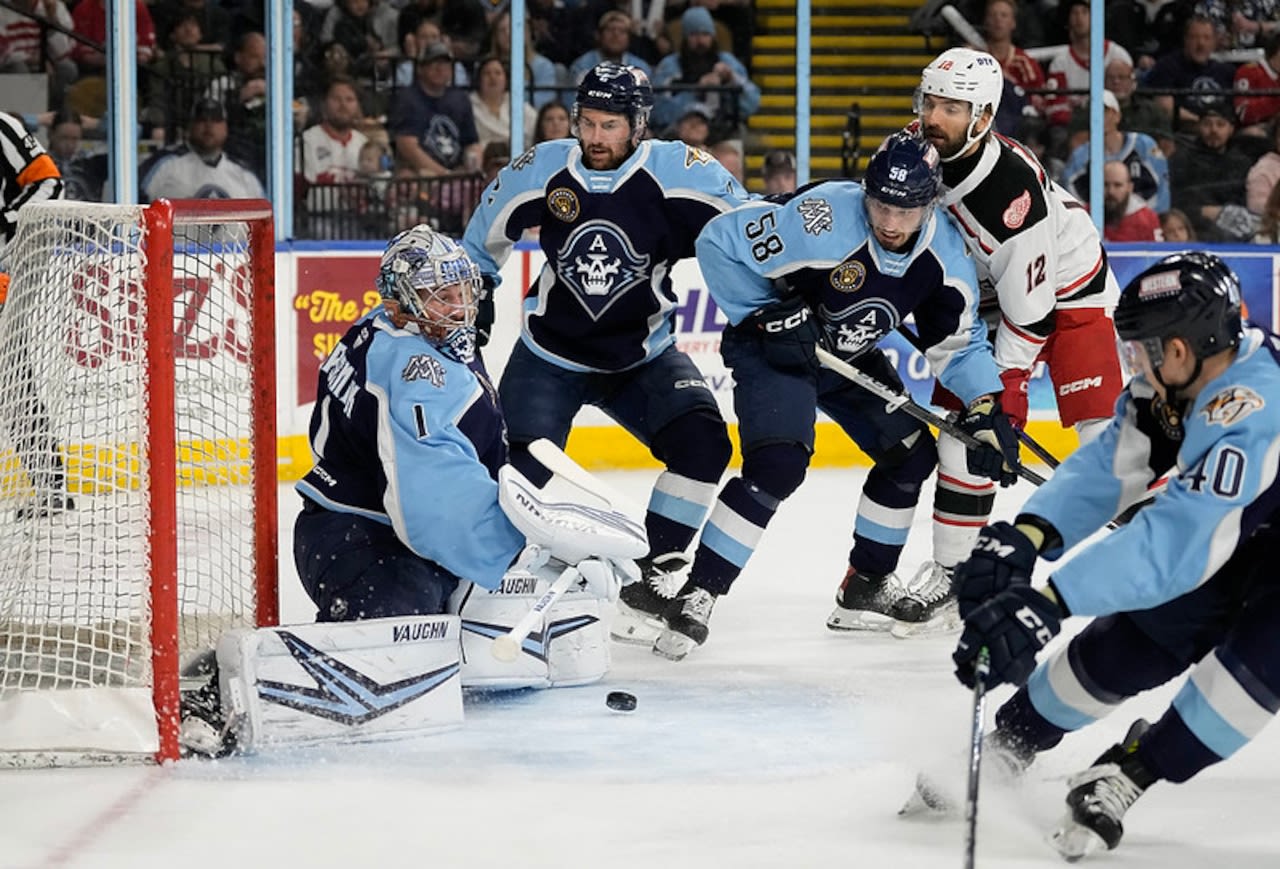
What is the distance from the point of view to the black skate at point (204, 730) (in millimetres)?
3262

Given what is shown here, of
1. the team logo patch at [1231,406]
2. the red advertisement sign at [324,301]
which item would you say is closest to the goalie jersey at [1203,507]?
the team logo patch at [1231,406]

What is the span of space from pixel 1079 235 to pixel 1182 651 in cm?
196

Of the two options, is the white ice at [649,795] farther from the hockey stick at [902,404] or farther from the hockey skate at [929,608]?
the hockey stick at [902,404]

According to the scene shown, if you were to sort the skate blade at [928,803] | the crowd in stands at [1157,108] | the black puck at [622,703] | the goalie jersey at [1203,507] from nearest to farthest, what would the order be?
the goalie jersey at [1203,507] < the skate blade at [928,803] < the black puck at [622,703] < the crowd in stands at [1157,108]

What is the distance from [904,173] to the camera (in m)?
3.93

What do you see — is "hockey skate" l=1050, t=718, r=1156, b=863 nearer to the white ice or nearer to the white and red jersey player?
the white ice

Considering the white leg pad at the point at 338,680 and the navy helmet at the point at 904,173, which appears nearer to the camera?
the white leg pad at the point at 338,680

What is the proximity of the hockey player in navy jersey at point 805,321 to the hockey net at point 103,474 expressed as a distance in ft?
3.14

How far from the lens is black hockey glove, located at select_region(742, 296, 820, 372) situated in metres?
4.10

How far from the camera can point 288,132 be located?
6543 mm

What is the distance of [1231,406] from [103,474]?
7.11 ft

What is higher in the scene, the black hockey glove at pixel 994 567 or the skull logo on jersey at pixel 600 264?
the skull logo on jersey at pixel 600 264

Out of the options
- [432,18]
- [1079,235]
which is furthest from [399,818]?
[432,18]

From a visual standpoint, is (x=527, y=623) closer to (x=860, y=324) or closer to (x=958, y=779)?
(x=958, y=779)
